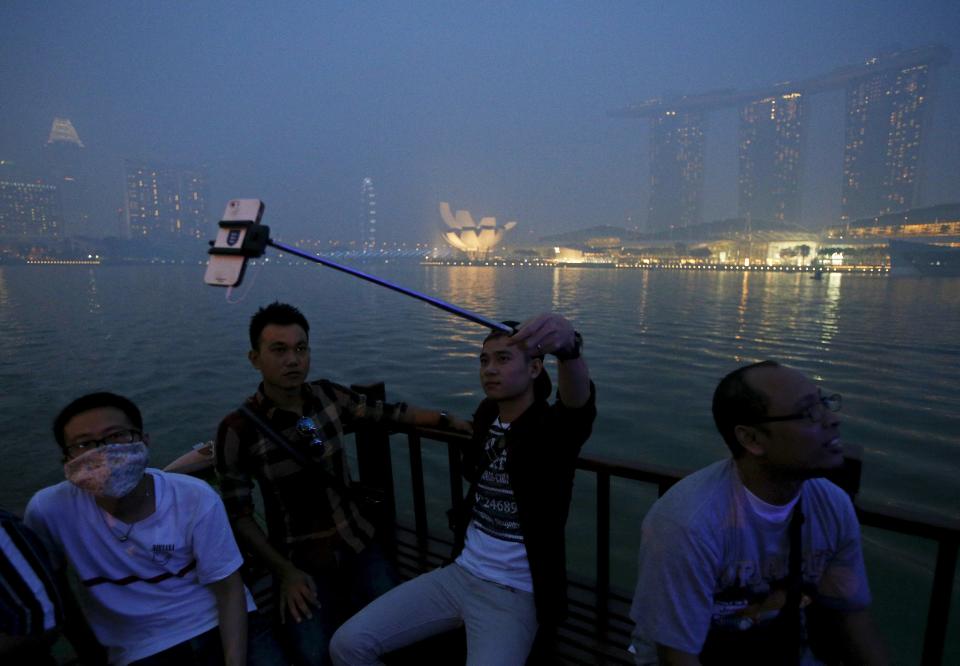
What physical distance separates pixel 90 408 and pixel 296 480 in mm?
935

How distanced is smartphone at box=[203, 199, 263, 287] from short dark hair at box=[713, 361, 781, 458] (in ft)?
4.89

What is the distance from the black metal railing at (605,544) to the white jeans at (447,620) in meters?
0.43

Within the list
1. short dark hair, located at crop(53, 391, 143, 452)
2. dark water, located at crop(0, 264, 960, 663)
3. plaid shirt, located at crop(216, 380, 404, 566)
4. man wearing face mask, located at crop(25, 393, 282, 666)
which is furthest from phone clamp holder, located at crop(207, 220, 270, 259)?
dark water, located at crop(0, 264, 960, 663)

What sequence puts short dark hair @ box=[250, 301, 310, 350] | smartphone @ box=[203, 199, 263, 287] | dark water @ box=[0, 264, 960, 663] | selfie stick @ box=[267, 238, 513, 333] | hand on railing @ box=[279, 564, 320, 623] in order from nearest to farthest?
smartphone @ box=[203, 199, 263, 287] < selfie stick @ box=[267, 238, 513, 333] < hand on railing @ box=[279, 564, 320, 623] < short dark hair @ box=[250, 301, 310, 350] < dark water @ box=[0, 264, 960, 663]

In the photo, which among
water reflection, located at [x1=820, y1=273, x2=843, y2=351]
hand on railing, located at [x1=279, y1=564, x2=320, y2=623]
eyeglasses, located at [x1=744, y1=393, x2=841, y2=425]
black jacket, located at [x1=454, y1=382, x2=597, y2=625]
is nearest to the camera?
eyeglasses, located at [x1=744, y1=393, x2=841, y2=425]

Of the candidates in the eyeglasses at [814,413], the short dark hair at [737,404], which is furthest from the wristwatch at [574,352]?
the eyeglasses at [814,413]

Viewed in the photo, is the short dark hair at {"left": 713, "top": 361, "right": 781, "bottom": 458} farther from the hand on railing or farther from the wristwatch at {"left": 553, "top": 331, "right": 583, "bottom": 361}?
the hand on railing

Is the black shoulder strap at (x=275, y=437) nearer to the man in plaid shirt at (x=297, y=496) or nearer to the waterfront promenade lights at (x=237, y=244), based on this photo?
the man in plaid shirt at (x=297, y=496)

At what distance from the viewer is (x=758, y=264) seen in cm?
10650

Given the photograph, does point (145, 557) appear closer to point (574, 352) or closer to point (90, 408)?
point (90, 408)

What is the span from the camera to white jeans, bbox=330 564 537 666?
2.03 m

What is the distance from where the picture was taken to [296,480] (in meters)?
2.50

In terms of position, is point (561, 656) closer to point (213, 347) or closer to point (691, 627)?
point (691, 627)

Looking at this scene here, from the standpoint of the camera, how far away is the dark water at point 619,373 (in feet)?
22.5
